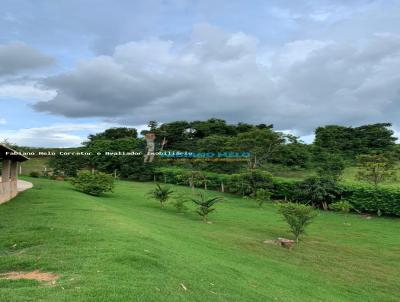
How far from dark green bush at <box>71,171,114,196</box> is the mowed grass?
7427mm

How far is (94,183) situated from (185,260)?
63.5ft

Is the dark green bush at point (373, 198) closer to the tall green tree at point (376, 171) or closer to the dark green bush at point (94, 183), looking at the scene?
the tall green tree at point (376, 171)

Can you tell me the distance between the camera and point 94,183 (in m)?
27.5

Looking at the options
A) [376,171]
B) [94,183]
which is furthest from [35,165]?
[376,171]

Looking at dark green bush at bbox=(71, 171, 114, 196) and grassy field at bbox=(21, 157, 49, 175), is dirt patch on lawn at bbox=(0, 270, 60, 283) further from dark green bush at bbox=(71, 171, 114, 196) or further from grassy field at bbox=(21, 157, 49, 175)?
grassy field at bbox=(21, 157, 49, 175)

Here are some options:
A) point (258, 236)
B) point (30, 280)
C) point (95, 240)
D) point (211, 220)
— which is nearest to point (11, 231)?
point (95, 240)

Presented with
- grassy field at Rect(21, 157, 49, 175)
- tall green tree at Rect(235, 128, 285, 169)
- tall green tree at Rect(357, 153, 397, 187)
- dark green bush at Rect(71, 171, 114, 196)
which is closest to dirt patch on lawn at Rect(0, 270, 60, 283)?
dark green bush at Rect(71, 171, 114, 196)

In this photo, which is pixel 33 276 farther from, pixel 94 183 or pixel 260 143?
pixel 260 143

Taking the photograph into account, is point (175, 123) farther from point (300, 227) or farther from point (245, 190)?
point (300, 227)

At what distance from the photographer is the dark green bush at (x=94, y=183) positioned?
2742 cm

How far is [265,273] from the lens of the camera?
1046 centimetres

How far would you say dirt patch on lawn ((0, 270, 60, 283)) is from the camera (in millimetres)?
6609

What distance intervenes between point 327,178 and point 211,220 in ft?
37.5

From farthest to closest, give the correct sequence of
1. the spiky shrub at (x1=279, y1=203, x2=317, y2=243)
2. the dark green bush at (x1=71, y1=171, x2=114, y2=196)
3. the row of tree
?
the row of tree → the dark green bush at (x1=71, y1=171, x2=114, y2=196) → the spiky shrub at (x1=279, y1=203, x2=317, y2=243)
